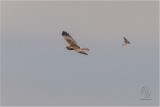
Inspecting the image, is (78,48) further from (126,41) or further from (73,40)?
(126,41)

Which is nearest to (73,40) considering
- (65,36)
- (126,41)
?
(65,36)

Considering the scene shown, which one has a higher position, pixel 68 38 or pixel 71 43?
pixel 68 38

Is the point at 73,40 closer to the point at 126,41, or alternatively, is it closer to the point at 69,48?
the point at 69,48

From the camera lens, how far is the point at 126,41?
182 meters

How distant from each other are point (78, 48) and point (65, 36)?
14.7ft

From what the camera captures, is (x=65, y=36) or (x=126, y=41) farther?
(x=126, y=41)

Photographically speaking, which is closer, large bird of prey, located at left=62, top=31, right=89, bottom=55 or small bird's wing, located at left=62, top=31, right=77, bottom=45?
large bird of prey, located at left=62, top=31, right=89, bottom=55

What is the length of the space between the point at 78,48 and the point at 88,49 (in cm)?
466

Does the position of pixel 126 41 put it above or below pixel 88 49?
above

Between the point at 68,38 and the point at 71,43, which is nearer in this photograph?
the point at 71,43

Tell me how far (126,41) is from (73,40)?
18.8 metres

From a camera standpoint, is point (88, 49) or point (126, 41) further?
point (126, 41)

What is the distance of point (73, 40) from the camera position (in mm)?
A: 166250

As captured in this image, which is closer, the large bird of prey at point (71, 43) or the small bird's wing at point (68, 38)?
the large bird of prey at point (71, 43)
